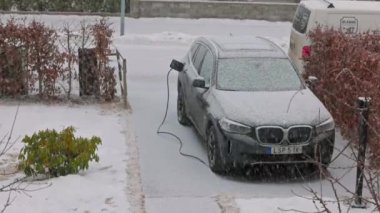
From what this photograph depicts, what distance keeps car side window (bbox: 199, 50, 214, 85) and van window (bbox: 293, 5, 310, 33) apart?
10.3 ft

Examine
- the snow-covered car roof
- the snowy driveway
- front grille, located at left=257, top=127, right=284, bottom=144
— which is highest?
the snow-covered car roof

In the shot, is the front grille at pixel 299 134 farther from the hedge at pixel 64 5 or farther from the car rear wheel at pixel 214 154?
the hedge at pixel 64 5

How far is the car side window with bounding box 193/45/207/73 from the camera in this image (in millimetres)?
11088

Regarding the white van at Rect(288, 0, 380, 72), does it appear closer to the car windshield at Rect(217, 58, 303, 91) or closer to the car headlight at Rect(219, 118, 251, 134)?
the car windshield at Rect(217, 58, 303, 91)

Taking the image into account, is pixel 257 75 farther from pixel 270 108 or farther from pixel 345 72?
pixel 345 72

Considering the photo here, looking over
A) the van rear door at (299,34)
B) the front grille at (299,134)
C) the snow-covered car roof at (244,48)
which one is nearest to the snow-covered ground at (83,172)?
the snow-covered car roof at (244,48)

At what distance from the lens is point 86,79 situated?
13.0 m

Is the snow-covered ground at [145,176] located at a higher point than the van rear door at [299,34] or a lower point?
lower

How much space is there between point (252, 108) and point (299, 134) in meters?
0.71

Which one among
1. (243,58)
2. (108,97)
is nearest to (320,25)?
(243,58)

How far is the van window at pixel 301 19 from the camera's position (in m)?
13.4

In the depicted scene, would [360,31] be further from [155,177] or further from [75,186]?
[75,186]

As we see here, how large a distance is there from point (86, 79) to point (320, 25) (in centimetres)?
444

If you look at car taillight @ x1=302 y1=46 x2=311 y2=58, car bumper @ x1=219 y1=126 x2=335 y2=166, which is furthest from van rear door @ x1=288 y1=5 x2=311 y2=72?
car bumper @ x1=219 y1=126 x2=335 y2=166
